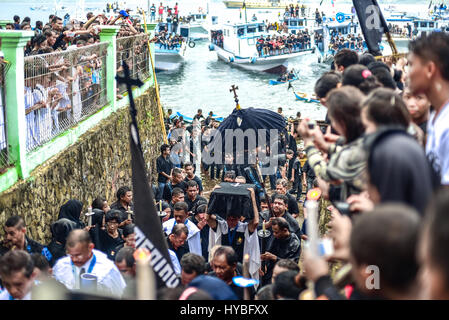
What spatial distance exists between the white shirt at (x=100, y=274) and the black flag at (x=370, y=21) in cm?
389

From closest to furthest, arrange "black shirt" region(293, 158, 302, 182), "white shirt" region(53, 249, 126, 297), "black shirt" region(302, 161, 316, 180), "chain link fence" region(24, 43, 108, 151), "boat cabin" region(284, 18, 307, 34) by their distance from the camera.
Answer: "white shirt" region(53, 249, 126, 297) < "chain link fence" region(24, 43, 108, 151) < "black shirt" region(302, 161, 316, 180) < "black shirt" region(293, 158, 302, 182) < "boat cabin" region(284, 18, 307, 34)

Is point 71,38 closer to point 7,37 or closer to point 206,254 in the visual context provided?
point 7,37

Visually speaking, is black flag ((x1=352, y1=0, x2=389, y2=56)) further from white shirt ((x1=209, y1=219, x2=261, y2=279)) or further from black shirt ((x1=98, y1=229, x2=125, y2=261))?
black shirt ((x1=98, y1=229, x2=125, y2=261))

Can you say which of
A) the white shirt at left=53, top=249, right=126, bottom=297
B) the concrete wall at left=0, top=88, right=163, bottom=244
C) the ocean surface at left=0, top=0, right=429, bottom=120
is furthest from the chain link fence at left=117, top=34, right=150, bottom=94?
the ocean surface at left=0, top=0, right=429, bottom=120

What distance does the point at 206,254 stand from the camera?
6754 millimetres

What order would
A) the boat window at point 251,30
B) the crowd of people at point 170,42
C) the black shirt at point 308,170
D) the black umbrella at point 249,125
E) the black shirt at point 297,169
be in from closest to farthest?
the black umbrella at point 249,125 < the black shirt at point 308,170 < the black shirt at point 297,169 < the boat window at point 251,30 < the crowd of people at point 170,42

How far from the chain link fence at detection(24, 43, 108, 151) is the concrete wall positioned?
0.35 m

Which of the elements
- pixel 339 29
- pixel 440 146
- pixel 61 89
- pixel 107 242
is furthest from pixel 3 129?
pixel 339 29

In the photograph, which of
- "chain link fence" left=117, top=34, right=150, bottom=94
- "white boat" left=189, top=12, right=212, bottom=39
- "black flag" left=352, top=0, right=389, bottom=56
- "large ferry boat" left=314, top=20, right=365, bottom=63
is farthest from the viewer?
"white boat" left=189, top=12, right=212, bottom=39

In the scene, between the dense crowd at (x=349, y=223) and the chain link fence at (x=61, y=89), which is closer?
the dense crowd at (x=349, y=223)

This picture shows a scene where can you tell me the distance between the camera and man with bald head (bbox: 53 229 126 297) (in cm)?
466

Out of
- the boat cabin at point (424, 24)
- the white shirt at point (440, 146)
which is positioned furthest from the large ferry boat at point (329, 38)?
the white shirt at point (440, 146)

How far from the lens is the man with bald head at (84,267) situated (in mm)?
4656

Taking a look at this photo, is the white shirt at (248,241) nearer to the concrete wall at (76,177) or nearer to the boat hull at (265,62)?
the concrete wall at (76,177)
